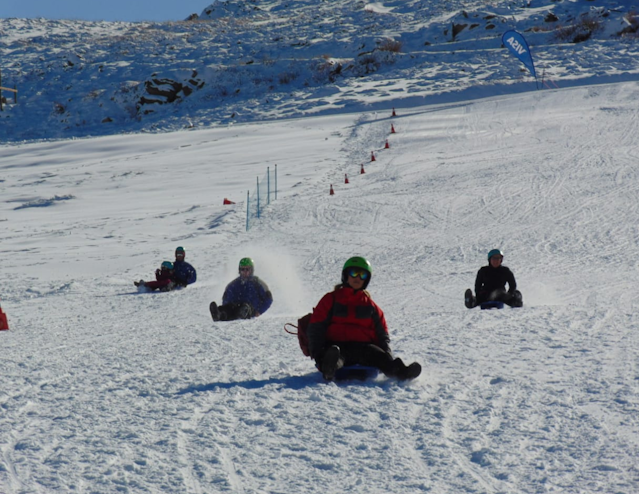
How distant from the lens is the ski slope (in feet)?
13.1

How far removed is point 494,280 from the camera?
409 inches

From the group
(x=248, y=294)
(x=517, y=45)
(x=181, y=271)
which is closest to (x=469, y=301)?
(x=248, y=294)

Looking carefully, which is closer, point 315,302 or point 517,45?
point 315,302

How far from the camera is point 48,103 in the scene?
170 ft

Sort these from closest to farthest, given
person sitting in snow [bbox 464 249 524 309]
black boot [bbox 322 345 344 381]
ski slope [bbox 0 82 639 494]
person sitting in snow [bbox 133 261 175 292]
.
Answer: ski slope [bbox 0 82 639 494], black boot [bbox 322 345 344 381], person sitting in snow [bbox 464 249 524 309], person sitting in snow [bbox 133 261 175 292]

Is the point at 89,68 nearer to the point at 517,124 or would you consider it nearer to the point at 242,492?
the point at 517,124

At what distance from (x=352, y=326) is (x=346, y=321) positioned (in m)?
0.06

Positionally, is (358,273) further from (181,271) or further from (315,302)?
(181,271)

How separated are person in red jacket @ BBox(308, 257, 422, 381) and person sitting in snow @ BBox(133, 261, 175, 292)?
8.12m

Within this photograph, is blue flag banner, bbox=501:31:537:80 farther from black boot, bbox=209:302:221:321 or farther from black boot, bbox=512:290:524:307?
black boot, bbox=209:302:221:321

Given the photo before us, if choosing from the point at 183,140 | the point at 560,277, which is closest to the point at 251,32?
the point at 183,140

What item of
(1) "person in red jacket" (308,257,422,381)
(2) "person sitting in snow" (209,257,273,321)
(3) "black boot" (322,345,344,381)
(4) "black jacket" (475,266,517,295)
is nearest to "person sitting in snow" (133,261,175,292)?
(2) "person sitting in snow" (209,257,273,321)

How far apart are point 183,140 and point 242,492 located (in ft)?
108

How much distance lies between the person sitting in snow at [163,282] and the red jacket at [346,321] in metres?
8.13
